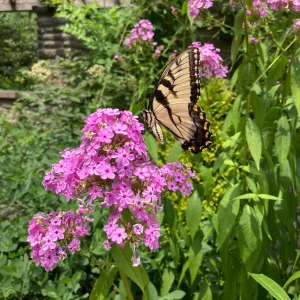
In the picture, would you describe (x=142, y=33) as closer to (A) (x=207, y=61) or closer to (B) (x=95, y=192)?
(A) (x=207, y=61)

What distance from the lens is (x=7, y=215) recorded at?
300cm

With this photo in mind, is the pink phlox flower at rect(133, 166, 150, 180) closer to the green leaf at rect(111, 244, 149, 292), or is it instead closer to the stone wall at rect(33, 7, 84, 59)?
the green leaf at rect(111, 244, 149, 292)

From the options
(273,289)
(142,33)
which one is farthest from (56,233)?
(142,33)

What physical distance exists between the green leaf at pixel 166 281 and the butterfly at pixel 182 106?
0.64m

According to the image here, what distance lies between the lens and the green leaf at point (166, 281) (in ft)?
7.73

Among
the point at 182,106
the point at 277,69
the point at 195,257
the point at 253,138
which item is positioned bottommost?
the point at 195,257

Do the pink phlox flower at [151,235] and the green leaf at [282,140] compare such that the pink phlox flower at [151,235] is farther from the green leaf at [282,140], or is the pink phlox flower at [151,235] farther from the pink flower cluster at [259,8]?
the pink flower cluster at [259,8]

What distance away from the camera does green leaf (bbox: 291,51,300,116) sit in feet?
6.41

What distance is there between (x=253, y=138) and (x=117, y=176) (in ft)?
2.38

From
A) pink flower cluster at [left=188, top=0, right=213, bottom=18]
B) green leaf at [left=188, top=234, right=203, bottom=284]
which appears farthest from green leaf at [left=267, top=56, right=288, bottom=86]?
green leaf at [left=188, top=234, right=203, bottom=284]

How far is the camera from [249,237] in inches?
75.6

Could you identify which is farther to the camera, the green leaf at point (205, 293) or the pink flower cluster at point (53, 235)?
the green leaf at point (205, 293)

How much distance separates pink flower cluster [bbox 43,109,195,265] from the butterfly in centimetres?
56

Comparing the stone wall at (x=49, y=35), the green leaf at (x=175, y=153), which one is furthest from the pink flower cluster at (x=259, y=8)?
the stone wall at (x=49, y=35)
